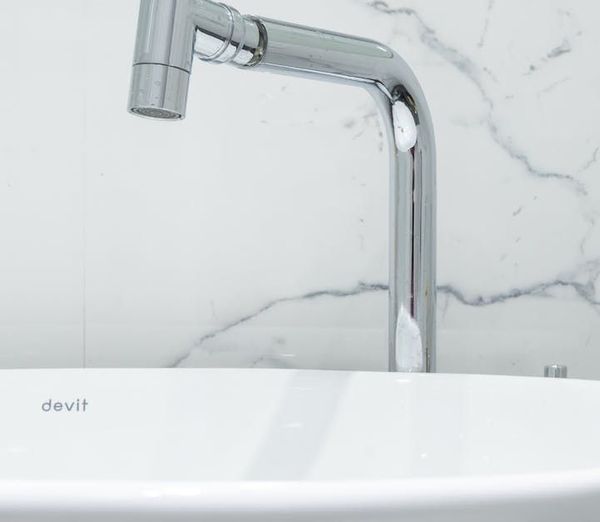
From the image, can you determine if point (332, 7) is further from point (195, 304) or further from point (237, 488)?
point (237, 488)

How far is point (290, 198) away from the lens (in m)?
0.78

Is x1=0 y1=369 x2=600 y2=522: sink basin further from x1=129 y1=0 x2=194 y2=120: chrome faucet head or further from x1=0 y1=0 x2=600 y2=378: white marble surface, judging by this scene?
x1=129 y1=0 x2=194 y2=120: chrome faucet head

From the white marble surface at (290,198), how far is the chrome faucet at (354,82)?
14cm

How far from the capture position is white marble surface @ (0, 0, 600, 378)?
765mm

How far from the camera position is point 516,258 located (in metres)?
0.80

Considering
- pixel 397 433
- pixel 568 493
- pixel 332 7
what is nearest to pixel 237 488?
pixel 568 493

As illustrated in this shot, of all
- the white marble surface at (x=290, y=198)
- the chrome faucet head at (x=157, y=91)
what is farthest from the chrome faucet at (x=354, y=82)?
the white marble surface at (x=290, y=198)

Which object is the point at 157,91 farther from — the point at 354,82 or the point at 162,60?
the point at 354,82

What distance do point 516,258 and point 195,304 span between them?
33 cm

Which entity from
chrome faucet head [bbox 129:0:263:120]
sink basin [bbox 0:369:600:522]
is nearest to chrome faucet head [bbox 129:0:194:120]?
chrome faucet head [bbox 129:0:263:120]

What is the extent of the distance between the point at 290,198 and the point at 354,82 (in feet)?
0.64

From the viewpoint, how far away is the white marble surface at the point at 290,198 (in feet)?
2.51

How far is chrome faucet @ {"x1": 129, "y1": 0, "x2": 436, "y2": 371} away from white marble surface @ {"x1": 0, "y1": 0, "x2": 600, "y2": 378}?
14cm

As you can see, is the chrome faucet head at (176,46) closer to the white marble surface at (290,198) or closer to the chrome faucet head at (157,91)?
the chrome faucet head at (157,91)
